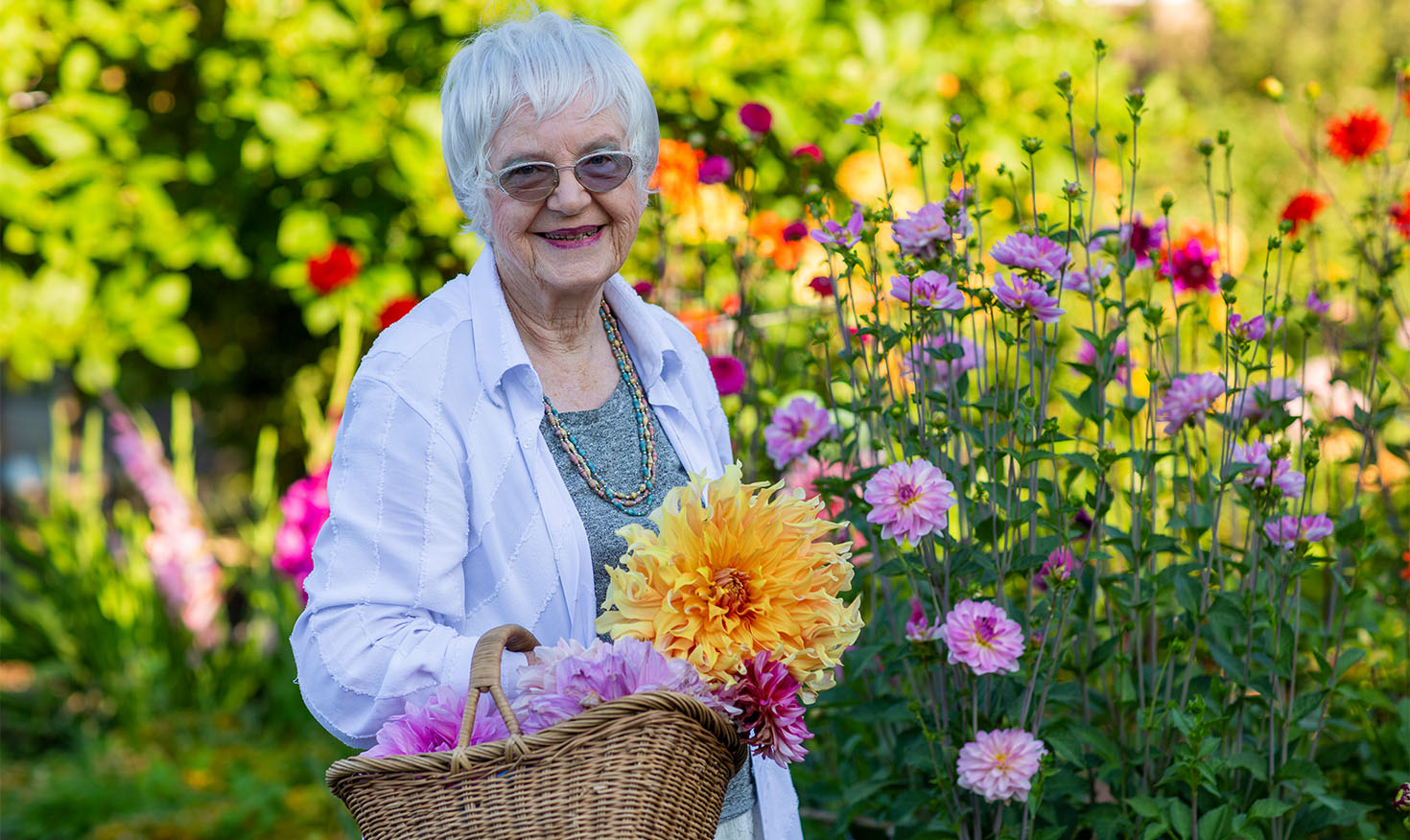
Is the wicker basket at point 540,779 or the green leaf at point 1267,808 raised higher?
the wicker basket at point 540,779

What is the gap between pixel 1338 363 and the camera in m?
2.36

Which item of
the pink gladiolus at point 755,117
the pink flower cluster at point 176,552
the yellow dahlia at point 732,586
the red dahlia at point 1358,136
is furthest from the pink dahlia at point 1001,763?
the pink flower cluster at point 176,552

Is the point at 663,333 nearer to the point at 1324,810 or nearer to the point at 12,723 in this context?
the point at 1324,810

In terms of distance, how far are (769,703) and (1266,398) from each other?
1095mm

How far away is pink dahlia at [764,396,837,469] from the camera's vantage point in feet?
6.68

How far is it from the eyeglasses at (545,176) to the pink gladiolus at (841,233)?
0.38 meters

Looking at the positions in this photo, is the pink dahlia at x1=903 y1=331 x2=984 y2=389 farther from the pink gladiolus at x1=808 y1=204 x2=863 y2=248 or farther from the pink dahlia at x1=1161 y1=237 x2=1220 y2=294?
the pink dahlia at x1=1161 y1=237 x2=1220 y2=294

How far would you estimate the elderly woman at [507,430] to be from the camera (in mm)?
1441

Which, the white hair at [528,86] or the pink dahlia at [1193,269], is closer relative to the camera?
the white hair at [528,86]

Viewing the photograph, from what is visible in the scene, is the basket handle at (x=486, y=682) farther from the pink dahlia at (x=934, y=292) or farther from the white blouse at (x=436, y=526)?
the pink dahlia at (x=934, y=292)

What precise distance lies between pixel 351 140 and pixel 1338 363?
279 centimetres

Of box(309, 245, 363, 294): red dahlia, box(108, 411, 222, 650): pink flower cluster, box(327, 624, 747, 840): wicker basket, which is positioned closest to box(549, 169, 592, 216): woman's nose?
box(327, 624, 747, 840): wicker basket

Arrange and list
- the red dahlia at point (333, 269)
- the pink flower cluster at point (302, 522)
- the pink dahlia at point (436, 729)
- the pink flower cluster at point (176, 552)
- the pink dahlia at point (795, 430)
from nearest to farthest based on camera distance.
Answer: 1. the pink dahlia at point (436, 729)
2. the pink dahlia at point (795, 430)
3. the pink flower cluster at point (302, 522)
4. the red dahlia at point (333, 269)
5. the pink flower cluster at point (176, 552)

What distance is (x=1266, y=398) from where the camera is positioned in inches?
75.0
